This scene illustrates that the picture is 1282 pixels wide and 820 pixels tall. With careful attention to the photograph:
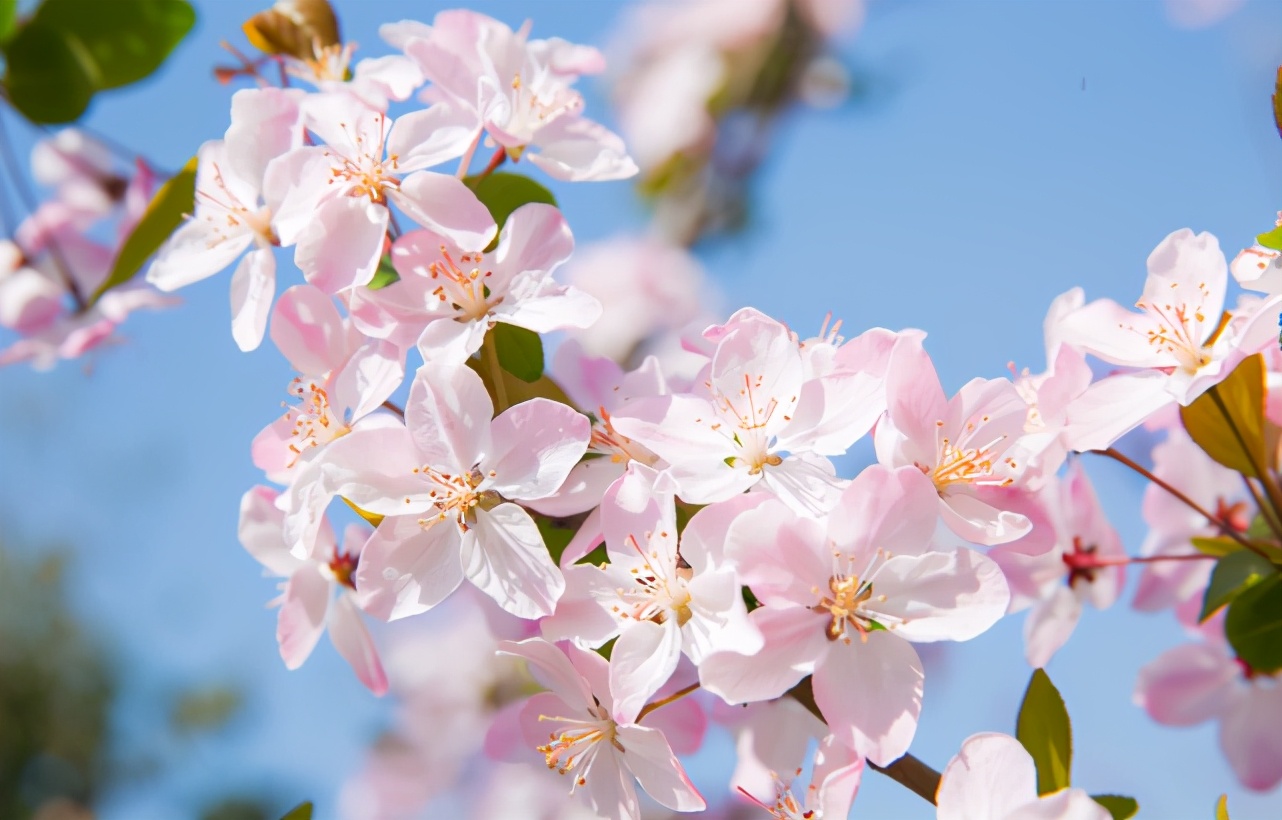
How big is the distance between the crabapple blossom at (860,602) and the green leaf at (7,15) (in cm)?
89

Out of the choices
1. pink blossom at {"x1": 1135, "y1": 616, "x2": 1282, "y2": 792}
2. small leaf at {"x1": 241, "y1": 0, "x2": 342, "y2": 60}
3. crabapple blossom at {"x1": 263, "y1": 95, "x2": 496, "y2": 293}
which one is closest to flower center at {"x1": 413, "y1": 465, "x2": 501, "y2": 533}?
crabapple blossom at {"x1": 263, "y1": 95, "x2": 496, "y2": 293}

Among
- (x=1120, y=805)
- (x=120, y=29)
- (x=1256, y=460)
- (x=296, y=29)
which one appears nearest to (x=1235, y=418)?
(x=1256, y=460)

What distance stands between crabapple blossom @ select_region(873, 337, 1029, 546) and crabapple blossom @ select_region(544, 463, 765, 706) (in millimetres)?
101

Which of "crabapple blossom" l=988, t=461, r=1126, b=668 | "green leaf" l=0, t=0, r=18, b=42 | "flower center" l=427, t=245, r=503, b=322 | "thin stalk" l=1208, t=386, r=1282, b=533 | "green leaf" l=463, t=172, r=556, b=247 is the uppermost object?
"thin stalk" l=1208, t=386, r=1282, b=533

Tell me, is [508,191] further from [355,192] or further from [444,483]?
[444,483]

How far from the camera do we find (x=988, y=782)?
1.74 feet

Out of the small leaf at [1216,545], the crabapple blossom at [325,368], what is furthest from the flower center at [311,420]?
the small leaf at [1216,545]

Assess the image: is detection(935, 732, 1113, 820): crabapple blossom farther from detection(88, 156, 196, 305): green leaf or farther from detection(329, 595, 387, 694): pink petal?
detection(88, 156, 196, 305): green leaf

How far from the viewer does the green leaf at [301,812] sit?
64cm

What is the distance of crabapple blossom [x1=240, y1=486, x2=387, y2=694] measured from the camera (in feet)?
2.46

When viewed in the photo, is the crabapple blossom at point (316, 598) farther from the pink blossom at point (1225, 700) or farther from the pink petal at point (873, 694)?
the pink blossom at point (1225, 700)

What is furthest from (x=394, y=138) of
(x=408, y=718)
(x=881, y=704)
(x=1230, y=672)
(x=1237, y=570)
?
(x=408, y=718)

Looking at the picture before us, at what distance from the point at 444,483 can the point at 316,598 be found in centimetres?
21

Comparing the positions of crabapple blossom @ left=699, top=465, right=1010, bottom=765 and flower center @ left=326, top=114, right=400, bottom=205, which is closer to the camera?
crabapple blossom @ left=699, top=465, right=1010, bottom=765
